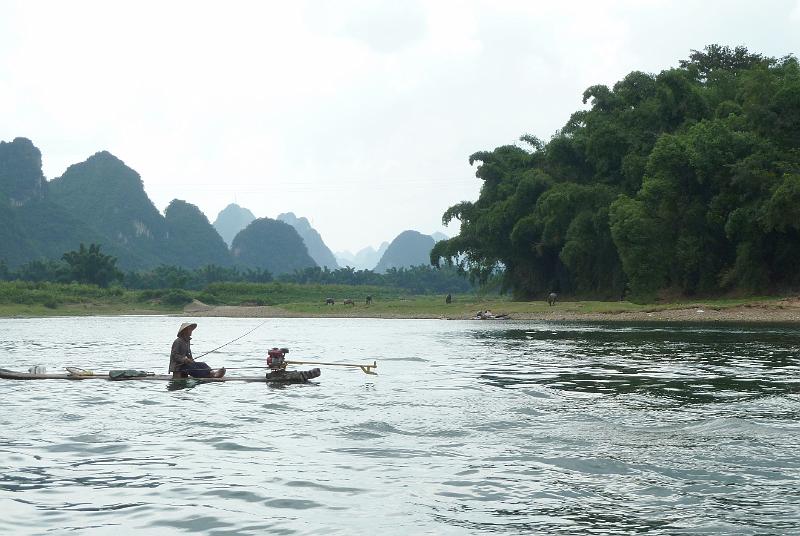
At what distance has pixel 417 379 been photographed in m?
17.1

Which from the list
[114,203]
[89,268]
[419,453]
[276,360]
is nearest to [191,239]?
[114,203]

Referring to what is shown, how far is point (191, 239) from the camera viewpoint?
17012 centimetres

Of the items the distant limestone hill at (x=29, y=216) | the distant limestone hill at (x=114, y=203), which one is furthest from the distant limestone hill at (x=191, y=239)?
the distant limestone hill at (x=29, y=216)

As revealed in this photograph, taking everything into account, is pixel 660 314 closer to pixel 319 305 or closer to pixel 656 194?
pixel 656 194

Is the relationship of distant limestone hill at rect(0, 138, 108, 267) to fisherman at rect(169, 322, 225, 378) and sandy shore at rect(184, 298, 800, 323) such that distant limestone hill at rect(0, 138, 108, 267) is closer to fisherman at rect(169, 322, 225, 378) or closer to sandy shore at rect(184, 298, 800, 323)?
sandy shore at rect(184, 298, 800, 323)

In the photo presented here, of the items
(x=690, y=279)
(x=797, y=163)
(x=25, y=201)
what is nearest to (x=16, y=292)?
(x=690, y=279)

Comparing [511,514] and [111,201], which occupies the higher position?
→ [111,201]

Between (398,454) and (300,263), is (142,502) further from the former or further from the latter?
(300,263)

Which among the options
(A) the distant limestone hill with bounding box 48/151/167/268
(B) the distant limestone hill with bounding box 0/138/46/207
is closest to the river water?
(B) the distant limestone hill with bounding box 0/138/46/207

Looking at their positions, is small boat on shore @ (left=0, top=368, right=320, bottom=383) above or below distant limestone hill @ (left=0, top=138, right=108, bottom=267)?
below

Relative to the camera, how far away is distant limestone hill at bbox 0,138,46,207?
141 metres

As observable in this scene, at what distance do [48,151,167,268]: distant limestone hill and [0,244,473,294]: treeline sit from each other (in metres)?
49.6

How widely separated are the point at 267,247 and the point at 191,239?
71.1 feet

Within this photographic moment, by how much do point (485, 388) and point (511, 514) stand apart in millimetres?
8420
